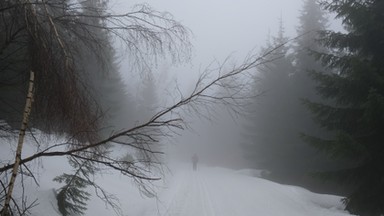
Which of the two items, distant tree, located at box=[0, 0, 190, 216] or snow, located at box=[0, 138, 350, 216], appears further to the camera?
snow, located at box=[0, 138, 350, 216]

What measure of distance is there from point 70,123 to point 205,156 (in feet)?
222

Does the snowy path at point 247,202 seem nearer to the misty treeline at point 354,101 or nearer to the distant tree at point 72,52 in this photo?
the misty treeline at point 354,101

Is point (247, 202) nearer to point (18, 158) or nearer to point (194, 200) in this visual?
point (194, 200)

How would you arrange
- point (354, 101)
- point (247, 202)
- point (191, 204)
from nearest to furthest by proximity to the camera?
point (354, 101) < point (191, 204) < point (247, 202)

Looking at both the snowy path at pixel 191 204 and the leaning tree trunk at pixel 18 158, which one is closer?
the leaning tree trunk at pixel 18 158

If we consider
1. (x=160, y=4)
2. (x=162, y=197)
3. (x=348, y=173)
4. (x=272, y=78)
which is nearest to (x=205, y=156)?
(x=272, y=78)

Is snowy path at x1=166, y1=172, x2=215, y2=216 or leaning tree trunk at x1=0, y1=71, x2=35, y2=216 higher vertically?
leaning tree trunk at x1=0, y1=71, x2=35, y2=216

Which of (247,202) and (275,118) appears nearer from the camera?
(247,202)

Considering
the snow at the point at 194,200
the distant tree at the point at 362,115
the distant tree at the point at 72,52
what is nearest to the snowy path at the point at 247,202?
the snow at the point at 194,200

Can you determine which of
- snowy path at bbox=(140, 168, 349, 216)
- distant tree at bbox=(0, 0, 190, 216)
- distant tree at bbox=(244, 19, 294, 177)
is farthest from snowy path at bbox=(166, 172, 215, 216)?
distant tree at bbox=(244, 19, 294, 177)

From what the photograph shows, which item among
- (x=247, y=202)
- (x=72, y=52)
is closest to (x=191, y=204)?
(x=247, y=202)

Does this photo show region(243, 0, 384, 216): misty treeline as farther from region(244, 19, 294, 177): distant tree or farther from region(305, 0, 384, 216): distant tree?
region(244, 19, 294, 177): distant tree

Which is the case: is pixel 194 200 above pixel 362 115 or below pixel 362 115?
below

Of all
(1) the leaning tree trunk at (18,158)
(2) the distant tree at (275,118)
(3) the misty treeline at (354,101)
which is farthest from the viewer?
(2) the distant tree at (275,118)
